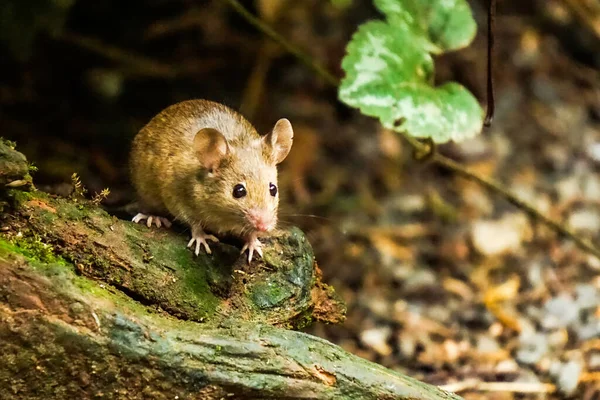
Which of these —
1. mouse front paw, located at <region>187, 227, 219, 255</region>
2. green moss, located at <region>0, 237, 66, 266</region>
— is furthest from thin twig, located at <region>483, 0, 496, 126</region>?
green moss, located at <region>0, 237, 66, 266</region>

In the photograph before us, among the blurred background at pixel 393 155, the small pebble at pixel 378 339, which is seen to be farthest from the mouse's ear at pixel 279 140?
the small pebble at pixel 378 339

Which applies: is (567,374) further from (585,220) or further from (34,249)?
(34,249)

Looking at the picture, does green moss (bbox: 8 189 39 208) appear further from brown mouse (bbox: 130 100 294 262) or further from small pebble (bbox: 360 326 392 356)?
small pebble (bbox: 360 326 392 356)

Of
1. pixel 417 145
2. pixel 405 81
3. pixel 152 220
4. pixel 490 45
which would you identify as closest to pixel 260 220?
pixel 152 220

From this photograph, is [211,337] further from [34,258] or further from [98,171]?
[98,171]

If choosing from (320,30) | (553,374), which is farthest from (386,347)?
(320,30)
